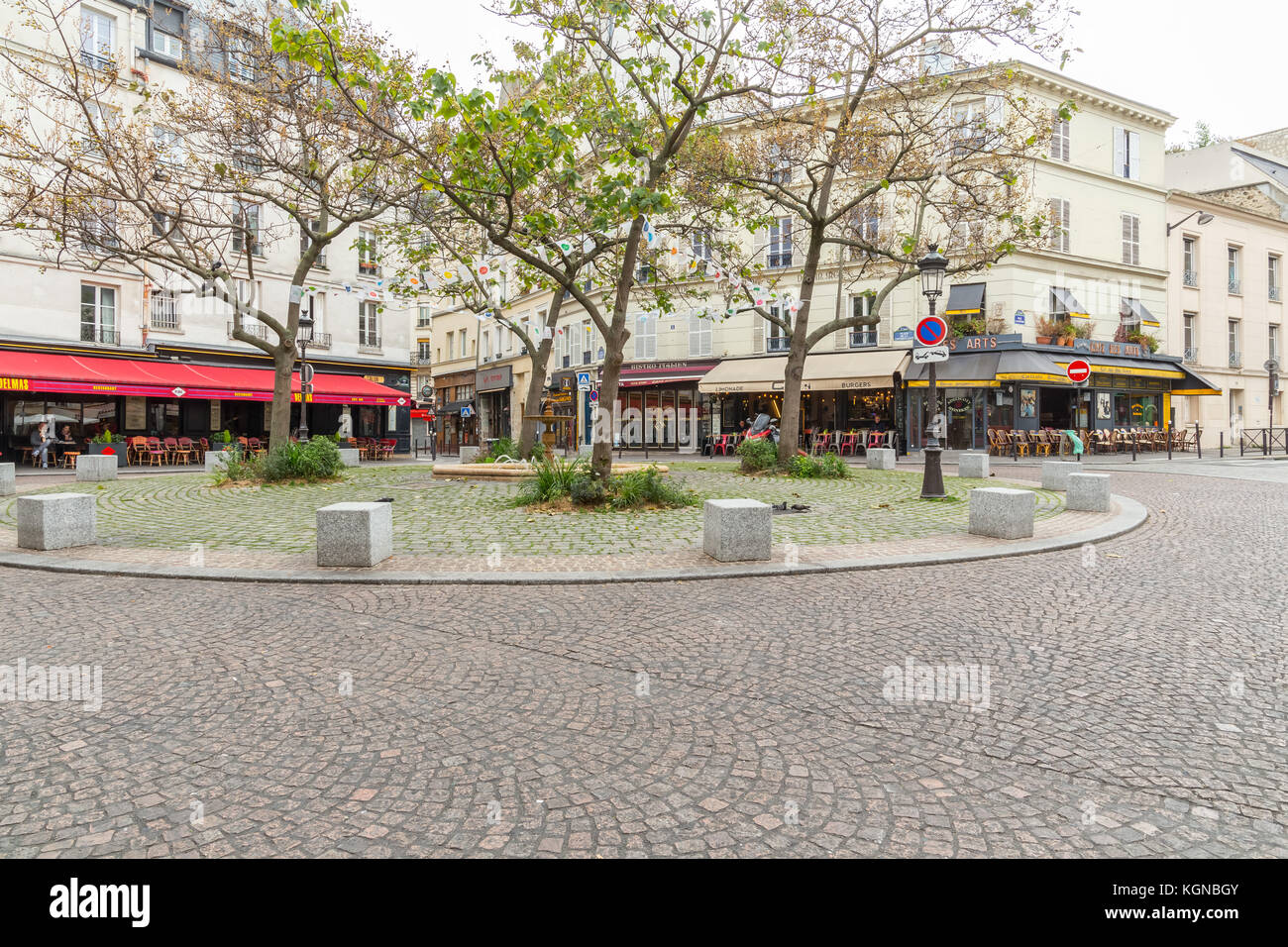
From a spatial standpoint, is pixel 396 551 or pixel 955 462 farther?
pixel 955 462

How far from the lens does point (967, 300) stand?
93.0ft

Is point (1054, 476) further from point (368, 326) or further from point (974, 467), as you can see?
point (368, 326)

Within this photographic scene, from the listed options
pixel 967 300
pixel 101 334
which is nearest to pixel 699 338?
pixel 967 300

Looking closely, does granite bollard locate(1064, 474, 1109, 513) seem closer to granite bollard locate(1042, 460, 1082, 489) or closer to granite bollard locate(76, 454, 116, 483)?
granite bollard locate(1042, 460, 1082, 489)

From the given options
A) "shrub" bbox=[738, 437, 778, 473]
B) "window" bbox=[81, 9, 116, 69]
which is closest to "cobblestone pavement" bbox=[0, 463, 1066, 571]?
"shrub" bbox=[738, 437, 778, 473]

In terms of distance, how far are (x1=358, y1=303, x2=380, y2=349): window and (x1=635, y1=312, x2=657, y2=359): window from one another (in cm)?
1169

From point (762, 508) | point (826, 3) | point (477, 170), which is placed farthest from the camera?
point (826, 3)

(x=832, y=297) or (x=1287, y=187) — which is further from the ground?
(x=1287, y=187)

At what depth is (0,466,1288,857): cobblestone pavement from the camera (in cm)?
245

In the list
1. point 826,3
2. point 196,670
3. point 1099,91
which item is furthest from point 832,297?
point 196,670

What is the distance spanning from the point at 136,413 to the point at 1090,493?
1155 inches

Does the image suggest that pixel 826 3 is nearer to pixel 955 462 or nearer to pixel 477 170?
pixel 477 170
